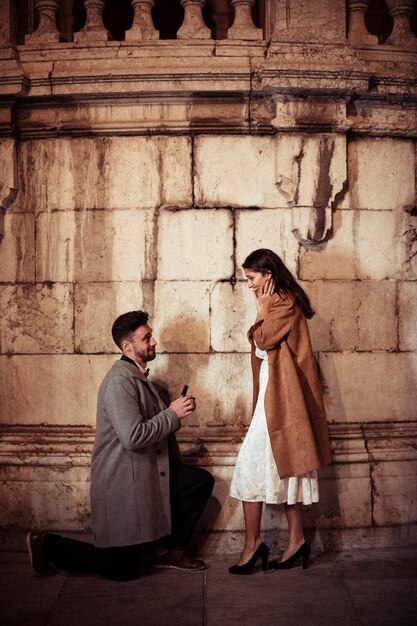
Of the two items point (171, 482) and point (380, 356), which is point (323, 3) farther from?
point (171, 482)

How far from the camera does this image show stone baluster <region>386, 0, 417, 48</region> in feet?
15.9

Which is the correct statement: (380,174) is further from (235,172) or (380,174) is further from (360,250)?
(235,172)

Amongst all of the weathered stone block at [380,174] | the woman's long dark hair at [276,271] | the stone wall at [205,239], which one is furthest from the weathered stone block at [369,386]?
the weathered stone block at [380,174]

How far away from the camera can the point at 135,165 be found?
15.5 ft

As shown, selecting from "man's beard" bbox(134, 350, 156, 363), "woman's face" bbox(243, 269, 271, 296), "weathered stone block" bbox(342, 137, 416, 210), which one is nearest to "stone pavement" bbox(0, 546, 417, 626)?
"man's beard" bbox(134, 350, 156, 363)

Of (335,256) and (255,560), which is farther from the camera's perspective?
(335,256)

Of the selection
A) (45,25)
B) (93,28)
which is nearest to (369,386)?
(93,28)

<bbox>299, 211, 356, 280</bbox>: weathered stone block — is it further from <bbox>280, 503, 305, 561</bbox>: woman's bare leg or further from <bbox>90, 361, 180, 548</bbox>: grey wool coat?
<bbox>280, 503, 305, 561</bbox>: woman's bare leg

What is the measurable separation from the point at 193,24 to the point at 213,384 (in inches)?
104

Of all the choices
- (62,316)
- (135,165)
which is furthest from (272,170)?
(62,316)

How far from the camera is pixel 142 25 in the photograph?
476cm

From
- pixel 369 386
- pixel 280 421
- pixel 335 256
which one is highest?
pixel 335 256

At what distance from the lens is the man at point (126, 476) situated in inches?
154

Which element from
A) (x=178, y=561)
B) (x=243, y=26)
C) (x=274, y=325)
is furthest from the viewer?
(x=243, y=26)
